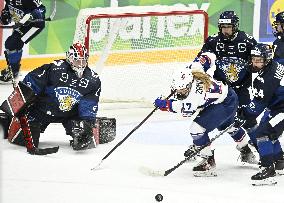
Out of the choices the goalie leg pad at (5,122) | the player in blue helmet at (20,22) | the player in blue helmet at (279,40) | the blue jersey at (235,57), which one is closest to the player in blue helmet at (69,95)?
the goalie leg pad at (5,122)

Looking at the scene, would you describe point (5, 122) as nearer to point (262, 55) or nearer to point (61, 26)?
point (262, 55)

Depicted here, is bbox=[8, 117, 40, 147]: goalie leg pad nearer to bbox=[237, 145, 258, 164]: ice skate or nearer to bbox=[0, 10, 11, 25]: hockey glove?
bbox=[237, 145, 258, 164]: ice skate

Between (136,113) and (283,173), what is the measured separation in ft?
6.65

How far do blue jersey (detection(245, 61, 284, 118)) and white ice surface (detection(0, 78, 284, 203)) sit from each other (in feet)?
1.53

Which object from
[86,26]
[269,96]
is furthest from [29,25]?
[269,96]

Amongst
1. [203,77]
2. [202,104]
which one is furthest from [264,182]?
[203,77]

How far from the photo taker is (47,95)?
6.81 meters

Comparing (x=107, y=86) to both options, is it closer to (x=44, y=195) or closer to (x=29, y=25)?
(x=29, y=25)

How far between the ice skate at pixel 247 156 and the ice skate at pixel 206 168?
385mm

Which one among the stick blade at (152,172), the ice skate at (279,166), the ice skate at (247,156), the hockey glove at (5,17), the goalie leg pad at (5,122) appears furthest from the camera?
the hockey glove at (5,17)

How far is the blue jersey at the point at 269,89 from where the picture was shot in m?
5.91

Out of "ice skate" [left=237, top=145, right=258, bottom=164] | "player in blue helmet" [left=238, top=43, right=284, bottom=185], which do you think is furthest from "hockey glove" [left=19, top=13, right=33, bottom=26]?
"player in blue helmet" [left=238, top=43, right=284, bottom=185]

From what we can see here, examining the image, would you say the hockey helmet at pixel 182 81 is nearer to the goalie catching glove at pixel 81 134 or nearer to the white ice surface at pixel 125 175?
the white ice surface at pixel 125 175

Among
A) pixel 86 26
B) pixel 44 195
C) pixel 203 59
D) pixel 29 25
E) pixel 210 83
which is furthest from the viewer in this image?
pixel 29 25
